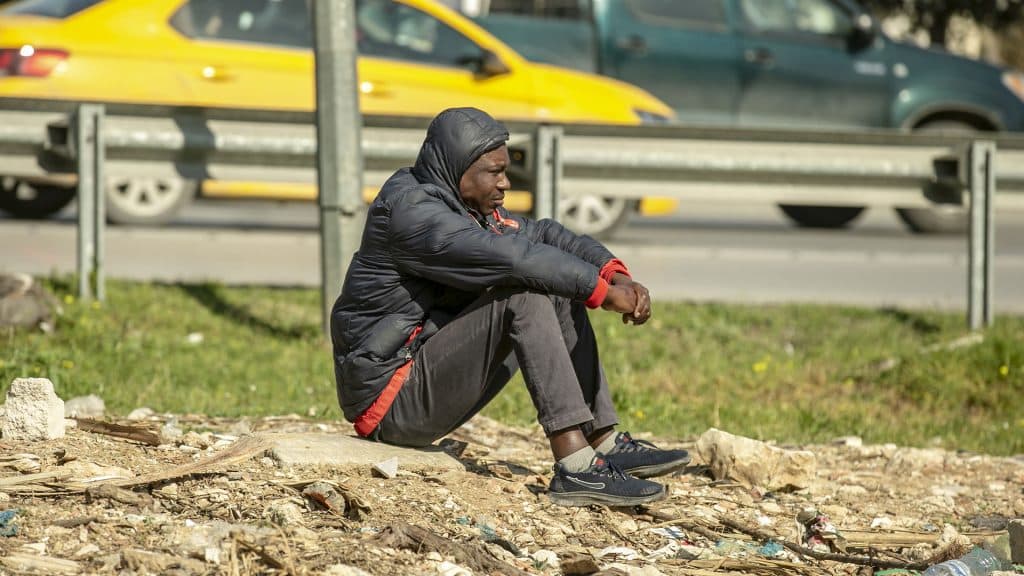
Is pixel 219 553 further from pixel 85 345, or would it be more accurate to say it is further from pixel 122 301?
pixel 122 301

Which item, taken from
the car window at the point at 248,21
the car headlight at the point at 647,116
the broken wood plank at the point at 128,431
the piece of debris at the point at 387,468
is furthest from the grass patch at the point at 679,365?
the car headlight at the point at 647,116

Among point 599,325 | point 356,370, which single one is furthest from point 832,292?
point 356,370

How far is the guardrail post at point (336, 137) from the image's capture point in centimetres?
715

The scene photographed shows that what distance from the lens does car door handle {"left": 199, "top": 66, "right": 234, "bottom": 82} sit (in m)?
10.4

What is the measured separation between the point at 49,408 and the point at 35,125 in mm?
3500

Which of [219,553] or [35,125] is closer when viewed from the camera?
[219,553]

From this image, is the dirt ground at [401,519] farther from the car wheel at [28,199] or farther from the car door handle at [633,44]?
the car door handle at [633,44]

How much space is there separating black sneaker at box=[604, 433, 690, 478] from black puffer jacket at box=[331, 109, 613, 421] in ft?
1.98

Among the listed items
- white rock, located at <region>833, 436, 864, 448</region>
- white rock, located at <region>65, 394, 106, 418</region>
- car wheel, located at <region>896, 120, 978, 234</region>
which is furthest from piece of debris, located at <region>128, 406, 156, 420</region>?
car wheel, located at <region>896, 120, 978, 234</region>

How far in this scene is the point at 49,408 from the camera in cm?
464

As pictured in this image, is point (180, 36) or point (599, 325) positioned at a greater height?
point (180, 36)

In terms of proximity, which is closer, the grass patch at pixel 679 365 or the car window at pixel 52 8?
the grass patch at pixel 679 365

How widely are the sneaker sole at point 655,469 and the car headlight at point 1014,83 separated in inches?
420

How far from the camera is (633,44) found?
44.4ft
